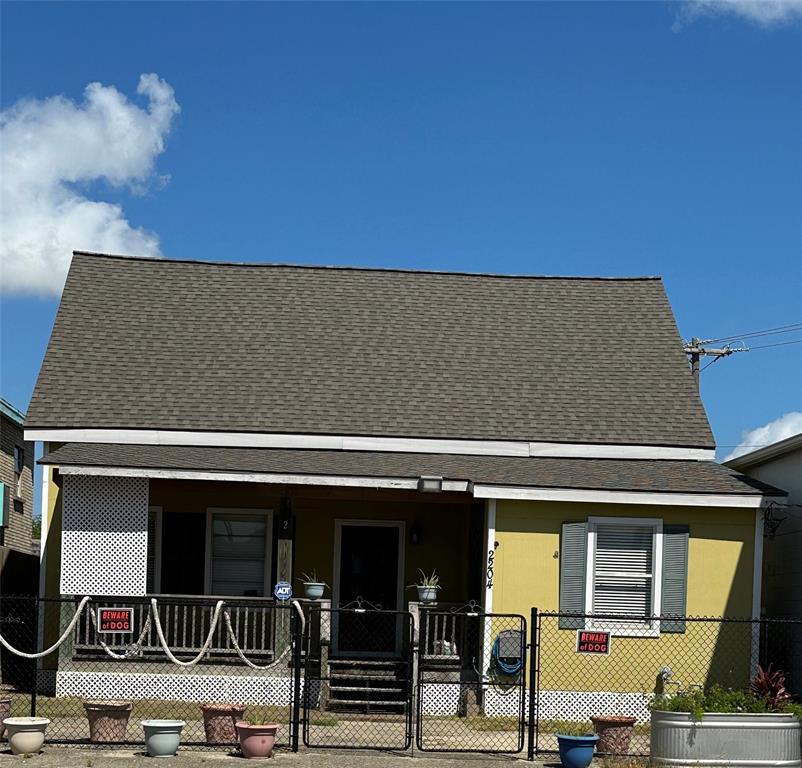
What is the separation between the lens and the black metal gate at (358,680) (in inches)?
610

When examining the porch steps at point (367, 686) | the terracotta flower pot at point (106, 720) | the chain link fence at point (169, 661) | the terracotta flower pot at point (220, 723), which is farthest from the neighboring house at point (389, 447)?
the terracotta flower pot at point (220, 723)

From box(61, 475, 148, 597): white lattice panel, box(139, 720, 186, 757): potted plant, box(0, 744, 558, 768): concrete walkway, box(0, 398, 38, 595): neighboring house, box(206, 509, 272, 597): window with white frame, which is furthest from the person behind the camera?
box(0, 398, 38, 595): neighboring house

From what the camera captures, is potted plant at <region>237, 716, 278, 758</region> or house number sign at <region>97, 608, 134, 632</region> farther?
house number sign at <region>97, 608, 134, 632</region>

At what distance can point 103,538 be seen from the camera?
59.2 feet

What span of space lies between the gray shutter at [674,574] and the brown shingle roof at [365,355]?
258 cm

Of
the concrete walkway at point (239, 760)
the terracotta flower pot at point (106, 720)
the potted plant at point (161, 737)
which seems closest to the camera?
the concrete walkway at point (239, 760)

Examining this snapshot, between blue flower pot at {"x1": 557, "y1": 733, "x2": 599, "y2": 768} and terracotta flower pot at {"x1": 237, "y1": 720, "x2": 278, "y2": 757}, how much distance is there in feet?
9.75

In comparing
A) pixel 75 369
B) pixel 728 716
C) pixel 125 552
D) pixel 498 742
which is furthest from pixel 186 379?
pixel 728 716

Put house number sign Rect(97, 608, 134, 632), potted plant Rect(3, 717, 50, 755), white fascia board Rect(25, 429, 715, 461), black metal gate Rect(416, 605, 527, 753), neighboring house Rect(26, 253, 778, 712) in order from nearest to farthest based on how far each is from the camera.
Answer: potted plant Rect(3, 717, 50, 755) < house number sign Rect(97, 608, 134, 632) < black metal gate Rect(416, 605, 527, 753) < neighboring house Rect(26, 253, 778, 712) < white fascia board Rect(25, 429, 715, 461)

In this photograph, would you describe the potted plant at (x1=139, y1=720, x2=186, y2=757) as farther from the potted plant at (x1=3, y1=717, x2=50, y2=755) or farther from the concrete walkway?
the potted plant at (x1=3, y1=717, x2=50, y2=755)

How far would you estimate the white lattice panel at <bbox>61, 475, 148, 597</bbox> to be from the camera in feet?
58.7

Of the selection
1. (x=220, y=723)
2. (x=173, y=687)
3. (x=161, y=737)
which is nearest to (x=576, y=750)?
(x=220, y=723)

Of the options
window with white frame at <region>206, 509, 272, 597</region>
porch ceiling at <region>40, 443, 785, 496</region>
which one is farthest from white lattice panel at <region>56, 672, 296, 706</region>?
porch ceiling at <region>40, 443, 785, 496</region>

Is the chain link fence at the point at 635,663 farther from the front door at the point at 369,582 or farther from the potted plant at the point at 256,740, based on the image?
the potted plant at the point at 256,740
